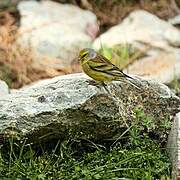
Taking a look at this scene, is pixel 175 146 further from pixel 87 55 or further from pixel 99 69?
pixel 87 55

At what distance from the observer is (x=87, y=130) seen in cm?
438

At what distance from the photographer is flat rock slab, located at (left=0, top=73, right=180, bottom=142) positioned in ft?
13.8

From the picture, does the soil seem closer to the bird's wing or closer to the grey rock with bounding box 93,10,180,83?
the grey rock with bounding box 93,10,180,83

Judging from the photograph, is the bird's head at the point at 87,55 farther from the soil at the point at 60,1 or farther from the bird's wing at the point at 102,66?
the soil at the point at 60,1

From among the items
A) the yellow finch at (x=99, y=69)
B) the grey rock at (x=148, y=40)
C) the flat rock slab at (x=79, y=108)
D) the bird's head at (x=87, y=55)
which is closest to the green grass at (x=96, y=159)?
the flat rock slab at (x=79, y=108)

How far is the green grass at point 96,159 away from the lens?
13.4ft

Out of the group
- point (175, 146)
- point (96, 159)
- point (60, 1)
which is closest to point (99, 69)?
point (96, 159)

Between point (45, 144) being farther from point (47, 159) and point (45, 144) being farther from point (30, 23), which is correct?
point (30, 23)

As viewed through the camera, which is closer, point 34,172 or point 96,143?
point 34,172

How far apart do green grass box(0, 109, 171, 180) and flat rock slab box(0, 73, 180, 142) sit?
0.08m

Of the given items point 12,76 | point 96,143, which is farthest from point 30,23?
point 96,143

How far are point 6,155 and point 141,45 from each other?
158 inches

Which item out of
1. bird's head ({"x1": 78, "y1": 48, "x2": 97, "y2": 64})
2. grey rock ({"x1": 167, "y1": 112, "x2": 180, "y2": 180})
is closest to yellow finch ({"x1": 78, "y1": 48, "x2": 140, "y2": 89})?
bird's head ({"x1": 78, "y1": 48, "x2": 97, "y2": 64})

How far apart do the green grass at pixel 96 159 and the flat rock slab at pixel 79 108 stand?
0.08 metres
